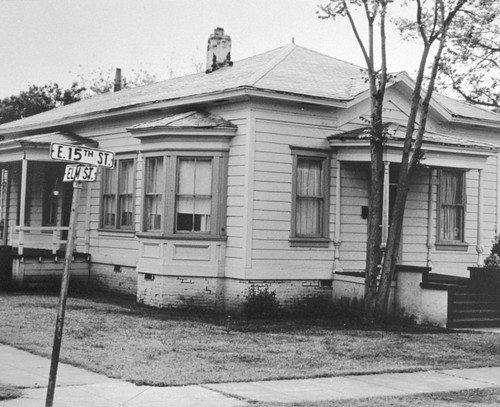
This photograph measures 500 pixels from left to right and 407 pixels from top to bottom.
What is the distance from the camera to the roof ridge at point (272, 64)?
18183mm

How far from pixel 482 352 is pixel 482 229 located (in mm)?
7246

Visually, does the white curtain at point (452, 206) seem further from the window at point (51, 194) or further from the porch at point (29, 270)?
the window at point (51, 194)

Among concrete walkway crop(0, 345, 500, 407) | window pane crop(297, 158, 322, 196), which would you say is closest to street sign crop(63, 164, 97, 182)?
concrete walkway crop(0, 345, 500, 407)

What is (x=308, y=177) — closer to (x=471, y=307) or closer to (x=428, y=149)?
(x=428, y=149)

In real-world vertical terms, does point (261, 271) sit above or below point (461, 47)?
below

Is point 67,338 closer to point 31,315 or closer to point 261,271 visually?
point 31,315

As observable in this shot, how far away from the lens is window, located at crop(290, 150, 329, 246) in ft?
60.1

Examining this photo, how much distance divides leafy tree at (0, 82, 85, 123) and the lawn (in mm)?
36666

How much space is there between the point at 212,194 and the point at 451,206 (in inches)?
259

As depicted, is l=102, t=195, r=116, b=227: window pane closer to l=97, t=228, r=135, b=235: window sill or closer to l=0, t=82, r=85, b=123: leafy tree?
l=97, t=228, r=135, b=235: window sill

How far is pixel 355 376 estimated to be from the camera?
10.8 metres

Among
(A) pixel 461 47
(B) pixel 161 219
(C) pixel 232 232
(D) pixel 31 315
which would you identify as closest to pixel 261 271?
(C) pixel 232 232

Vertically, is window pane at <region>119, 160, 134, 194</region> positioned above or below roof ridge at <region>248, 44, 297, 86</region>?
below

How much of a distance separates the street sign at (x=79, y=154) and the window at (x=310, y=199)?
999 centimetres
